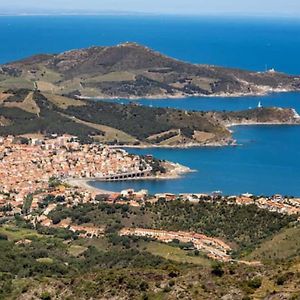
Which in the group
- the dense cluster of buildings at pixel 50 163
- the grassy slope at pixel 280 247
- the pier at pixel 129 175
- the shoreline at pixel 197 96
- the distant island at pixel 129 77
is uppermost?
the grassy slope at pixel 280 247

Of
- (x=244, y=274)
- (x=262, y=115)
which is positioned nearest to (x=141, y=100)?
(x=262, y=115)

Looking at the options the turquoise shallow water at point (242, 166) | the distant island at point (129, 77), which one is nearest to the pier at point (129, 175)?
the turquoise shallow water at point (242, 166)

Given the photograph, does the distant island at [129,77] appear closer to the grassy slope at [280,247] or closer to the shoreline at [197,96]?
the shoreline at [197,96]

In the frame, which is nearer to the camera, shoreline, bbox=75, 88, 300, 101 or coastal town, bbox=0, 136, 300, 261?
coastal town, bbox=0, 136, 300, 261

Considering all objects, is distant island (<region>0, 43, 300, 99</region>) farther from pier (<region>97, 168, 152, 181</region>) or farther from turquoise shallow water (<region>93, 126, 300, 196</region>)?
pier (<region>97, 168, 152, 181</region>)

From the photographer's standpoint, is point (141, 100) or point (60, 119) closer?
point (60, 119)

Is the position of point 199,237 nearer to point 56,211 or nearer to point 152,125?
point 56,211

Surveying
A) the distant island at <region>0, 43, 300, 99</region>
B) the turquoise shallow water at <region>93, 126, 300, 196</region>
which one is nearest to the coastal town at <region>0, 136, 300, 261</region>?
the turquoise shallow water at <region>93, 126, 300, 196</region>

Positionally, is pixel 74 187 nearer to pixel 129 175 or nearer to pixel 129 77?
pixel 129 175
